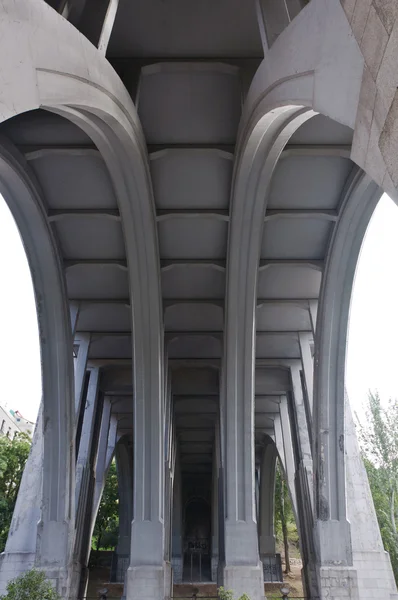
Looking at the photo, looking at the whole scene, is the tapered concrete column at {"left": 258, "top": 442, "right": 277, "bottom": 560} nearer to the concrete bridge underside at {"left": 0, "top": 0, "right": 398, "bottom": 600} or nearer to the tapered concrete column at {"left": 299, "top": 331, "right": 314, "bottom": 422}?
the concrete bridge underside at {"left": 0, "top": 0, "right": 398, "bottom": 600}

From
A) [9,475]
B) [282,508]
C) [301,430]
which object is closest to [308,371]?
[301,430]

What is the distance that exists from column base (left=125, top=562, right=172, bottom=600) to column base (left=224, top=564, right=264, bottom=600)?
1877mm

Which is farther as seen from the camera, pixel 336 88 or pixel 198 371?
pixel 198 371

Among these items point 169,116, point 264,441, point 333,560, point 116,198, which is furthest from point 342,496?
point 264,441

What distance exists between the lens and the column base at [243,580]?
14.3m

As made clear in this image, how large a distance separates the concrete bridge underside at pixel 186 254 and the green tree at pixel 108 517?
936 inches

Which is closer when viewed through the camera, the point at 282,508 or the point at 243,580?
the point at 243,580

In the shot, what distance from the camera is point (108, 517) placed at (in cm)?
4194

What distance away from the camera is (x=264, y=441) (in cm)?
3177

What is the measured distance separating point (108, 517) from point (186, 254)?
33658 millimetres

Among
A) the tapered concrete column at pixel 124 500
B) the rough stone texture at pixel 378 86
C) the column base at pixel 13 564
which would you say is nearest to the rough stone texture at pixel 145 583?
the column base at pixel 13 564

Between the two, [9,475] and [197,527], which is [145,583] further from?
[197,527]

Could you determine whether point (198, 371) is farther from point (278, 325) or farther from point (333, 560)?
point (333, 560)

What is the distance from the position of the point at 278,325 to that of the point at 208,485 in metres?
32.9
